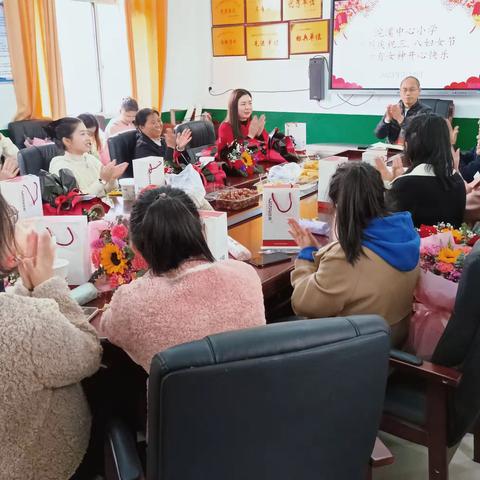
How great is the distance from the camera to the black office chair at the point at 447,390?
54.4 inches

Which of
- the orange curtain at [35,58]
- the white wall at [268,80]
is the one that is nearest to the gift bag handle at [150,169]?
the orange curtain at [35,58]

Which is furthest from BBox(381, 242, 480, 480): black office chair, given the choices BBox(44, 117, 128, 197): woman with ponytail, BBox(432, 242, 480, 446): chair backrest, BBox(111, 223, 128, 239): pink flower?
BBox(44, 117, 128, 197): woman with ponytail

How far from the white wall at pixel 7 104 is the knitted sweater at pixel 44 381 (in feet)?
13.3

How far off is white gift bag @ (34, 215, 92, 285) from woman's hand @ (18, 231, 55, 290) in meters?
0.29

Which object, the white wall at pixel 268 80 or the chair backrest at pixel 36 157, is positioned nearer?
the chair backrest at pixel 36 157

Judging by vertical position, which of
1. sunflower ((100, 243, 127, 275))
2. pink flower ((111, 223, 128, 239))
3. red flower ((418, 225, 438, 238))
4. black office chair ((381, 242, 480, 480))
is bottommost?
black office chair ((381, 242, 480, 480))

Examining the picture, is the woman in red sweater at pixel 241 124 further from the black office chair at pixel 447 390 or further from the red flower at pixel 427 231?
the black office chair at pixel 447 390

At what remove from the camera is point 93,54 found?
5734mm

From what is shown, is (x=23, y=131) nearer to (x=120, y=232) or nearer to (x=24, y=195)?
(x=24, y=195)

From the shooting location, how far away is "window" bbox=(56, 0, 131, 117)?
548 cm

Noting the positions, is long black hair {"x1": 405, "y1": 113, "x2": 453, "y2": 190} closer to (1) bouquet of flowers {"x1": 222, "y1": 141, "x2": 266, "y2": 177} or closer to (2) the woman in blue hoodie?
(2) the woman in blue hoodie

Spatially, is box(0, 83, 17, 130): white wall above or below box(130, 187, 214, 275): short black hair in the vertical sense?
above

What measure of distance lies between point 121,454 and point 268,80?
546cm

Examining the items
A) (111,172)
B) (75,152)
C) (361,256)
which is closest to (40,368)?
(361,256)
